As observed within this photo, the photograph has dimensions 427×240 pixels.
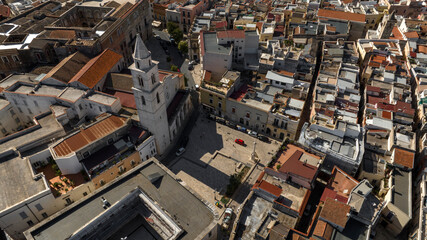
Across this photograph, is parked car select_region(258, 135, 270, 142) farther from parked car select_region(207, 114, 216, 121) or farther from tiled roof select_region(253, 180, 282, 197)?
tiled roof select_region(253, 180, 282, 197)

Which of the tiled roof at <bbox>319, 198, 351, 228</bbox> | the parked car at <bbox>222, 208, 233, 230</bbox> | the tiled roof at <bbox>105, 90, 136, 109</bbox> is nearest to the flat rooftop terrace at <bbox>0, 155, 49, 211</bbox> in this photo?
the tiled roof at <bbox>105, 90, 136, 109</bbox>

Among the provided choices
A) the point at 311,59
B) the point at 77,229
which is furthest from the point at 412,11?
the point at 77,229

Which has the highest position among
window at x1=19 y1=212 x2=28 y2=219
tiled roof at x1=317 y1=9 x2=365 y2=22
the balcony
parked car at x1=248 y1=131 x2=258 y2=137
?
tiled roof at x1=317 y1=9 x2=365 y2=22

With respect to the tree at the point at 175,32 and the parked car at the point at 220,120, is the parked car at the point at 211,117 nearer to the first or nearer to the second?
the parked car at the point at 220,120

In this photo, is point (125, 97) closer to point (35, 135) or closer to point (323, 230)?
point (35, 135)

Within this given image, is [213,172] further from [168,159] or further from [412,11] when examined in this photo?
[412,11]

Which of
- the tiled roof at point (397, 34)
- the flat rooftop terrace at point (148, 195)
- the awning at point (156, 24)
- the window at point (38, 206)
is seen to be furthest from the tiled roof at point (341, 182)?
the awning at point (156, 24)
